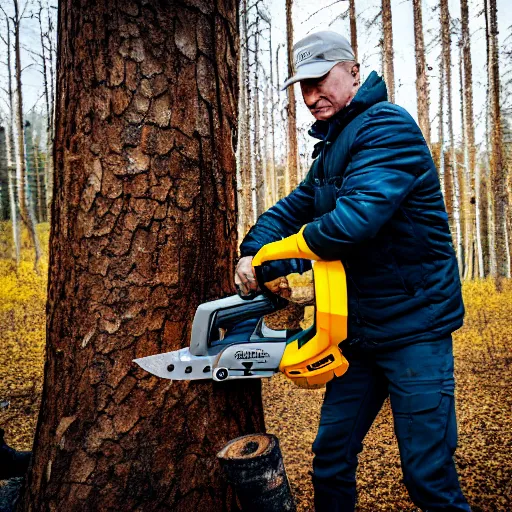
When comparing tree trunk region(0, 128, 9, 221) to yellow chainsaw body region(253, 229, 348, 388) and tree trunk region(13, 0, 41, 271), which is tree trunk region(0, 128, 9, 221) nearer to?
tree trunk region(13, 0, 41, 271)

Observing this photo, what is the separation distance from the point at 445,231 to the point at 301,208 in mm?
648

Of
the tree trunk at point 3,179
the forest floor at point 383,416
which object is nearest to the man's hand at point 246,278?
the forest floor at point 383,416

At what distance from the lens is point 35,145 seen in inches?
662

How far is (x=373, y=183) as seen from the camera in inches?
56.2

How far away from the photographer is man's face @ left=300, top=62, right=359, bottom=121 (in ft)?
5.57

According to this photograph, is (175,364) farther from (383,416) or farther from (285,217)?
(383,416)

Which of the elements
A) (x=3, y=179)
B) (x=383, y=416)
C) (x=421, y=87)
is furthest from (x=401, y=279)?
(x=3, y=179)

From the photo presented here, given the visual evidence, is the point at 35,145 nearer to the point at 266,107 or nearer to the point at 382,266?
the point at 266,107

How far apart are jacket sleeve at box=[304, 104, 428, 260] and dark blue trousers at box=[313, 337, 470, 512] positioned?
479mm

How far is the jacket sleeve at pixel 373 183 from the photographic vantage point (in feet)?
4.67

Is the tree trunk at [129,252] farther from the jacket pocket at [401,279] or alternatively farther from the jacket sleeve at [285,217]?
the jacket pocket at [401,279]

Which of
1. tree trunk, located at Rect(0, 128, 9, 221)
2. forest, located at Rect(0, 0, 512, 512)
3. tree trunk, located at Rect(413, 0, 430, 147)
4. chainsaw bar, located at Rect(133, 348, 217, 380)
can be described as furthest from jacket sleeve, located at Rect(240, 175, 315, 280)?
tree trunk, located at Rect(0, 128, 9, 221)

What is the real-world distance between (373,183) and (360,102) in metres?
0.37

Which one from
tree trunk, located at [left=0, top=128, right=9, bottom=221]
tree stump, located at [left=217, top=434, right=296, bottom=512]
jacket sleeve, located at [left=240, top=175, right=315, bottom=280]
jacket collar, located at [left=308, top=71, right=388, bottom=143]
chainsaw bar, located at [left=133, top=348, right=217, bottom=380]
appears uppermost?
tree trunk, located at [left=0, top=128, right=9, bottom=221]
